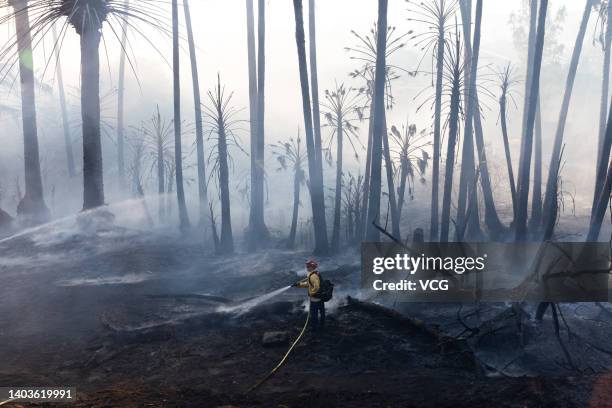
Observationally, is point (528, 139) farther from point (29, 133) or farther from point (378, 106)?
point (29, 133)

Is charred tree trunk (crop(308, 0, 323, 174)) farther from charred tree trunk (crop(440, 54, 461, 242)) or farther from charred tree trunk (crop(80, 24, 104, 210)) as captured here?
charred tree trunk (crop(80, 24, 104, 210))

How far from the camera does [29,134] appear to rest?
24641mm

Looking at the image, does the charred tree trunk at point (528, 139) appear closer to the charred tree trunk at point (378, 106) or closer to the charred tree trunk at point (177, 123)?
the charred tree trunk at point (378, 106)

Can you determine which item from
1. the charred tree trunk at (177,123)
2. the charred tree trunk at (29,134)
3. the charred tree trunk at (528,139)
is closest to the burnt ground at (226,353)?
the charred tree trunk at (528,139)

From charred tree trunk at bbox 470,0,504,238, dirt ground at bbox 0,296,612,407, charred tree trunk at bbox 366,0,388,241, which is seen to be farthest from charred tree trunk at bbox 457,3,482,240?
dirt ground at bbox 0,296,612,407

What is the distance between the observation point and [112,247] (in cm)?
1969

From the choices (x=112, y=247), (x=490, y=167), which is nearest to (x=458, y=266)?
(x=112, y=247)

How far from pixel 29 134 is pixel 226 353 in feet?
64.2

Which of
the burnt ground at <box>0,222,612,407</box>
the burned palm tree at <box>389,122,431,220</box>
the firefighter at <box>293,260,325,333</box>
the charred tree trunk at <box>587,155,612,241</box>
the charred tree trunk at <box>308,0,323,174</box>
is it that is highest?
the charred tree trunk at <box>308,0,323,174</box>

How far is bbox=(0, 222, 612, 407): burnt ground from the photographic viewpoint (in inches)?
308

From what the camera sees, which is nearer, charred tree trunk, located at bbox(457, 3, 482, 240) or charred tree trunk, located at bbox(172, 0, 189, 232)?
charred tree trunk, located at bbox(457, 3, 482, 240)

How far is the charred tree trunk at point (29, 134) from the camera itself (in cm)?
2362

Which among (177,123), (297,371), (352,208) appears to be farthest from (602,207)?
(177,123)

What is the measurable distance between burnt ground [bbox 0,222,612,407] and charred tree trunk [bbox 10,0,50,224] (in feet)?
27.0
